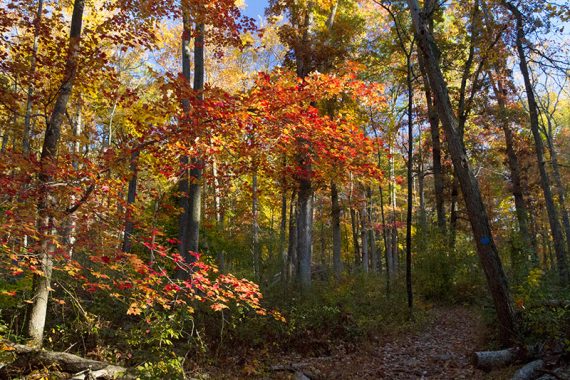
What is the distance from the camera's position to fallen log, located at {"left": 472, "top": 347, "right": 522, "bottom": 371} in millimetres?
6051

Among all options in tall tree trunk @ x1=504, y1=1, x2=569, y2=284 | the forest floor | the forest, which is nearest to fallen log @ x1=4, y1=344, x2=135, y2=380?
the forest

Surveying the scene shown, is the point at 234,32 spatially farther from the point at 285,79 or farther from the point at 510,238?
the point at 510,238

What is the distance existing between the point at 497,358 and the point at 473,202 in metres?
2.62

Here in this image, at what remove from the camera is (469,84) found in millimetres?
15781

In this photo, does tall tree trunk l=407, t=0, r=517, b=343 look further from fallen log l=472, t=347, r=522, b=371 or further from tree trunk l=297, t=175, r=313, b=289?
tree trunk l=297, t=175, r=313, b=289

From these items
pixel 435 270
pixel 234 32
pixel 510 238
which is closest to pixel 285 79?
pixel 234 32

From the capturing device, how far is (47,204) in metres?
5.22

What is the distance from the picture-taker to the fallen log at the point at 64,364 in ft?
16.8

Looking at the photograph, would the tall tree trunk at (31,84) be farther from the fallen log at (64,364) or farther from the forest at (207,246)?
the fallen log at (64,364)

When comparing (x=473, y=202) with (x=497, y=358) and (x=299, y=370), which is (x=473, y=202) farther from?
(x=299, y=370)

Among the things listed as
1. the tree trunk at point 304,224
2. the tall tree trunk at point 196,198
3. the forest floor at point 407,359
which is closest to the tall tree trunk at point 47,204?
the tall tree trunk at point 196,198

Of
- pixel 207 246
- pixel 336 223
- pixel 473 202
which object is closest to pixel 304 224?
pixel 207 246

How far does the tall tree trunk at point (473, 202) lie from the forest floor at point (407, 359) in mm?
979

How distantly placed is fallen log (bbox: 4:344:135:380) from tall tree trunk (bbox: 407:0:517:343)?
19.8 ft
